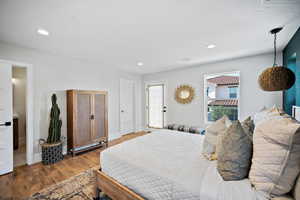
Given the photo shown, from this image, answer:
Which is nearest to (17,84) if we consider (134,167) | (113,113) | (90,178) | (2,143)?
(2,143)

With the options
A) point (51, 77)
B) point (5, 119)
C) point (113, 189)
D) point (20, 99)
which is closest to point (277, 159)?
point (113, 189)

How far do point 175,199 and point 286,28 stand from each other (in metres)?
2.82

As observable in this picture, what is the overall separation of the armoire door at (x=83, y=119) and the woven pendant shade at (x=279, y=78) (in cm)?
348

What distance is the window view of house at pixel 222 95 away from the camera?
361 centimetres

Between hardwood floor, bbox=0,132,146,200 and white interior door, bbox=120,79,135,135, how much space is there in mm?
1944

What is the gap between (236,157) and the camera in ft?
3.25

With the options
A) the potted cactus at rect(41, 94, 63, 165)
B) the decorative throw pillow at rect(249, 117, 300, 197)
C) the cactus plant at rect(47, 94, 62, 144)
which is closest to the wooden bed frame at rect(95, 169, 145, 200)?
the decorative throw pillow at rect(249, 117, 300, 197)

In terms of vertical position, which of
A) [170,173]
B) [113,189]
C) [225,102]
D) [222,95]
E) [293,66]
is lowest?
[113,189]

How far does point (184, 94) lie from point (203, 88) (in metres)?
0.65

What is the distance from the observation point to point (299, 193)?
72 cm

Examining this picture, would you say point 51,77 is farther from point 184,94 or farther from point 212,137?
point 184,94

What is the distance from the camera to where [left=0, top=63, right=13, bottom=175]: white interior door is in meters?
2.25

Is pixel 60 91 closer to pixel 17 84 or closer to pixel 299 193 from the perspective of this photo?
pixel 17 84

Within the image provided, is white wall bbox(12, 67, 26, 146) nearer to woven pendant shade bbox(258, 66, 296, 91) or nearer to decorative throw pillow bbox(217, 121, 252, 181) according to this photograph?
decorative throw pillow bbox(217, 121, 252, 181)
